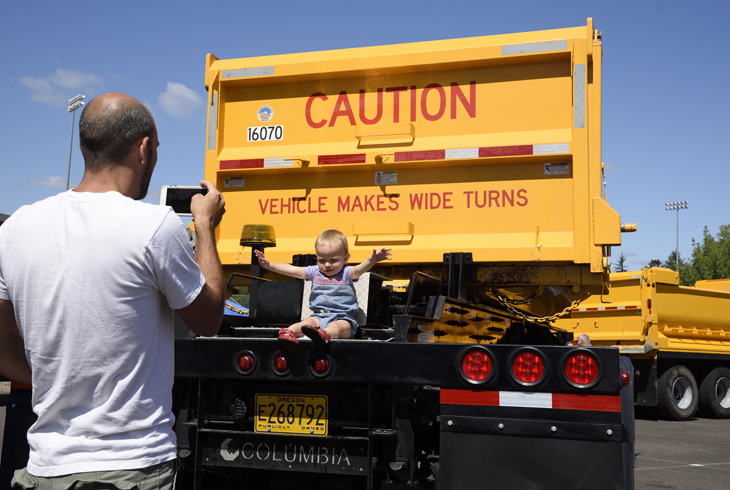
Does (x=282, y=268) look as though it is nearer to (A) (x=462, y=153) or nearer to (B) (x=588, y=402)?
(A) (x=462, y=153)

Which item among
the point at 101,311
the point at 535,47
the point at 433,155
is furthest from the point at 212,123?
the point at 101,311

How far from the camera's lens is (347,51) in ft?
17.0

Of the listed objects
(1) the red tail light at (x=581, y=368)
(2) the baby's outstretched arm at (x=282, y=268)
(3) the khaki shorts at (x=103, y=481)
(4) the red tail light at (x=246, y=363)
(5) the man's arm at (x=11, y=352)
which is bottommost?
(3) the khaki shorts at (x=103, y=481)

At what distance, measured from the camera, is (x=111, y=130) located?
1.75 meters

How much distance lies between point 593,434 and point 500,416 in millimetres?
394

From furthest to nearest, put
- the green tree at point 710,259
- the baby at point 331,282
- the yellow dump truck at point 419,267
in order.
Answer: the green tree at point 710,259
the baby at point 331,282
the yellow dump truck at point 419,267

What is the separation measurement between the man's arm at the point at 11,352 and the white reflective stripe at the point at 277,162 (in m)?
3.40

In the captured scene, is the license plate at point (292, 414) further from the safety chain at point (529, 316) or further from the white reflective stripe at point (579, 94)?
the white reflective stripe at point (579, 94)

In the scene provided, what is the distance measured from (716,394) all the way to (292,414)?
1084cm

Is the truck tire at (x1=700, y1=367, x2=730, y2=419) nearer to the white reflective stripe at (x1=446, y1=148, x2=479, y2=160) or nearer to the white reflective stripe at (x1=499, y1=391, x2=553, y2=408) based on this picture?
the white reflective stripe at (x1=446, y1=148, x2=479, y2=160)

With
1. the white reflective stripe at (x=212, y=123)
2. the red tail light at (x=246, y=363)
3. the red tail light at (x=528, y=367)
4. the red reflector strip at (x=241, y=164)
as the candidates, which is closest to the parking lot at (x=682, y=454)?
the red tail light at (x=528, y=367)

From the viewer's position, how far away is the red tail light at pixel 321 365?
336 centimetres

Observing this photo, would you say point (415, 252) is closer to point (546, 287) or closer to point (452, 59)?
point (546, 287)

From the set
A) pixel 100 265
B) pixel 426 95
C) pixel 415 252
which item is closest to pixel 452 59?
pixel 426 95
